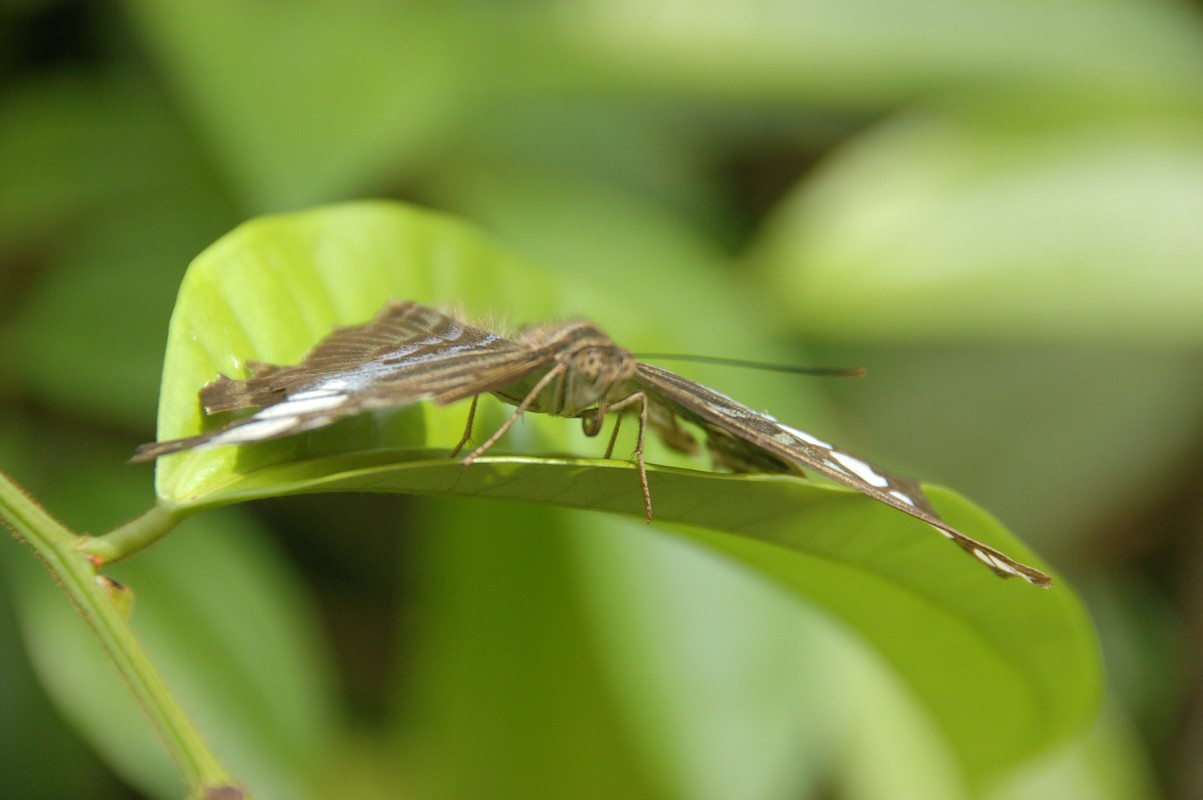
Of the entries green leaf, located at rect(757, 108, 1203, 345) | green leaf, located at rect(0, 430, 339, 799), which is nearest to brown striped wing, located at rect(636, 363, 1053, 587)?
green leaf, located at rect(0, 430, 339, 799)

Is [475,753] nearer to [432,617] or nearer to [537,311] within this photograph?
[432,617]

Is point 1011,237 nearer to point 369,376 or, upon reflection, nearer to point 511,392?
point 511,392

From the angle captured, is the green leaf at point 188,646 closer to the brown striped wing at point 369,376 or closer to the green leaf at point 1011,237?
the brown striped wing at point 369,376

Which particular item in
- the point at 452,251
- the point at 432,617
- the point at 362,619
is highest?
the point at 452,251

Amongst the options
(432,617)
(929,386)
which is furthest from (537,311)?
(929,386)

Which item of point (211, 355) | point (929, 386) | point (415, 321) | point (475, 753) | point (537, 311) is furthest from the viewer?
point (929, 386)

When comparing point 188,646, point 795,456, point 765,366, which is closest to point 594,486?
point 795,456
